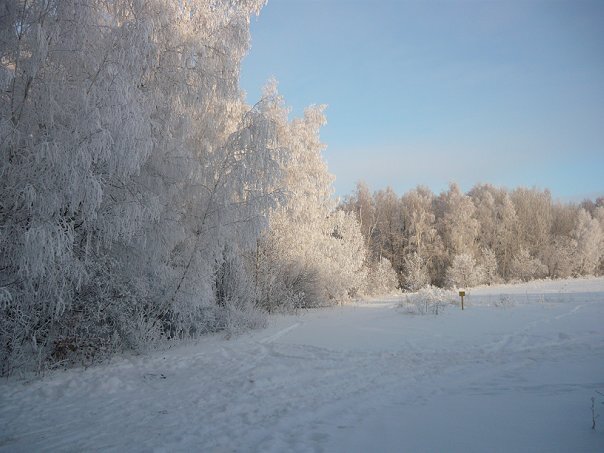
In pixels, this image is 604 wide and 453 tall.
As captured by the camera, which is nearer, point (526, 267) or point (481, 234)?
point (526, 267)

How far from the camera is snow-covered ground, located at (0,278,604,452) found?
13.4ft

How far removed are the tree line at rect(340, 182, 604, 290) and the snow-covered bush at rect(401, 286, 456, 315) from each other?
18082 mm

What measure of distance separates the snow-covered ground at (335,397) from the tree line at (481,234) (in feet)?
88.9

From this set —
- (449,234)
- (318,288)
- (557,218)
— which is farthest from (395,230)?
(318,288)

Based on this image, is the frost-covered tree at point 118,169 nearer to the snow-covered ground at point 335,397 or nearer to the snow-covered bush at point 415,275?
the snow-covered ground at point 335,397

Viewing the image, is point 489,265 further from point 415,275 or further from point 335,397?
point 335,397

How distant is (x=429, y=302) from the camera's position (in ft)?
50.0

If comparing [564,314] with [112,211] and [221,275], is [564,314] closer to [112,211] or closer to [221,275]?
[221,275]

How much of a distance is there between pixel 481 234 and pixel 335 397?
38.8 m

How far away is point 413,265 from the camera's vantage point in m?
33.7

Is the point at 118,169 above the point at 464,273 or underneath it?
above

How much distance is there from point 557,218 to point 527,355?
147 ft

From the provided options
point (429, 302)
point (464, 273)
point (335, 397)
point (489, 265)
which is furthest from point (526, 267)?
point (335, 397)

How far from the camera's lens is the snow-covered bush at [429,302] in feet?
46.6
